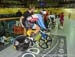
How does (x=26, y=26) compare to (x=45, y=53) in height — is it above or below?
above

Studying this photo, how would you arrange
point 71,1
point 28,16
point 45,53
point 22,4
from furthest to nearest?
point 71,1
point 22,4
point 45,53
point 28,16

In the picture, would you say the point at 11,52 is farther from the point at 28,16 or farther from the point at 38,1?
the point at 38,1

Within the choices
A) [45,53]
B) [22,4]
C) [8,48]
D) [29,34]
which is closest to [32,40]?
[29,34]

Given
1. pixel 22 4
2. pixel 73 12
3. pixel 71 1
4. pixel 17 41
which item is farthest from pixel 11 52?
pixel 71 1

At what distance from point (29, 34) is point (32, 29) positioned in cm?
17

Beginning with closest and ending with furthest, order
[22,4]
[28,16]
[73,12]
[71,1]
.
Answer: [28,16], [22,4], [73,12], [71,1]

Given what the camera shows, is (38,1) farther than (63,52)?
Yes

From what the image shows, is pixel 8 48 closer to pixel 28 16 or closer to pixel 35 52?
pixel 35 52

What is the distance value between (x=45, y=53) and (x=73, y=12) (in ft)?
87.5

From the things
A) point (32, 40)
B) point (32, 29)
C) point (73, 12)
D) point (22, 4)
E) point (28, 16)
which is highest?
point (28, 16)

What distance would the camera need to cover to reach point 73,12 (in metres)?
33.3

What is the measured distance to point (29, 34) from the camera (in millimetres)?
5922

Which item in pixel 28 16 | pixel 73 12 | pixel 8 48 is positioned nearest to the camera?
pixel 28 16

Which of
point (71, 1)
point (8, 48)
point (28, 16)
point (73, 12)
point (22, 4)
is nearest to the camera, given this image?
point (28, 16)
